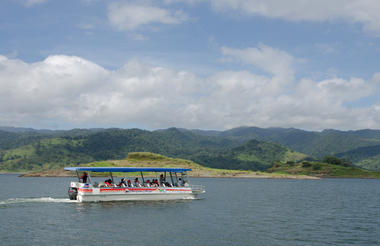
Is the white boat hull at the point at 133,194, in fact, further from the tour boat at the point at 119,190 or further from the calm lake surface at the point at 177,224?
the calm lake surface at the point at 177,224

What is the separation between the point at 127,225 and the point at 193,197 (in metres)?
27.0

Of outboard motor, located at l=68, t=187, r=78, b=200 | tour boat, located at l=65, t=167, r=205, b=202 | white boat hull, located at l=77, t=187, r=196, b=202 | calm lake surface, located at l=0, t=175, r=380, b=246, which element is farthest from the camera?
outboard motor, located at l=68, t=187, r=78, b=200

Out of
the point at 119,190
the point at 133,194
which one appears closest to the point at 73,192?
the point at 119,190

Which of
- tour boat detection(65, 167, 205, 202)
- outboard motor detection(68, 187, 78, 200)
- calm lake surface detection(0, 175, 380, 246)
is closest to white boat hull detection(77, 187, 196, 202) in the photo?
tour boat detection(65, 167, 205, 202)

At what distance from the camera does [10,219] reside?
45.1 meters

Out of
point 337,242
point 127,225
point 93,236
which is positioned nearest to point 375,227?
point 337,242

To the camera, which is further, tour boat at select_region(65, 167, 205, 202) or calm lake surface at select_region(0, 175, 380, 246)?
tour boat at select_region(65, 167, 205, 202)

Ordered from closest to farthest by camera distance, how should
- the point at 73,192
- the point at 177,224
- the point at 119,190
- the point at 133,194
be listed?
the point at 177,224 < the point at 73,192 < the point at 119,190 < the point at 133,194

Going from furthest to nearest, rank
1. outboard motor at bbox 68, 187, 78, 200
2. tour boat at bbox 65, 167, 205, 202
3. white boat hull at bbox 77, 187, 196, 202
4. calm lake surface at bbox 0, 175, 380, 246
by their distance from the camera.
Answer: outboard motor at bbox 68, 187, 78, 200
tour boat at bbox 65, 167, 205, 202
white boat hull at bbox 77, 187, 196, 202
calm lake surface at bbox 0, 175, 380, 246

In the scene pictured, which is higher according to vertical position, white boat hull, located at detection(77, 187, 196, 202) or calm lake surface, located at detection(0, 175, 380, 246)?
white boat hull, located at detection(77, 187, 196, 202)

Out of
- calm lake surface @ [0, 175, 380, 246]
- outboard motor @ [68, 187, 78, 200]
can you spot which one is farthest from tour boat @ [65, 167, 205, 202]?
calm lake surface @ [0, 175, 380, 246]

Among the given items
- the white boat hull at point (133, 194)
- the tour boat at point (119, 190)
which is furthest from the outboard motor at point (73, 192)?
the white boat hull at point (133, 194)

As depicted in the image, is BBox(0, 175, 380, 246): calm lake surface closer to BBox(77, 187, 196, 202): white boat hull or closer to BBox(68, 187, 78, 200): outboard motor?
BBox(68, 187, 78, 200): outboard motor

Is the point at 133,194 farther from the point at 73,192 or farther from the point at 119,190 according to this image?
the point at 73,192
